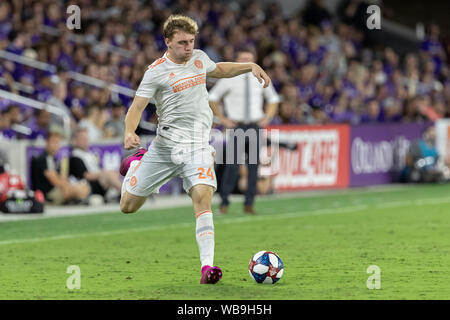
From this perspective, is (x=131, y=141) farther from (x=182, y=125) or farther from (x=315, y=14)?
(x=315, y=14)

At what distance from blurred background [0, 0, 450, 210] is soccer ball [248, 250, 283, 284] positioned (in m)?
7.50

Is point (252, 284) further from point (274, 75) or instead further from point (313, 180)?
point (274, 75)

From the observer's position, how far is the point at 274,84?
22.0 meters

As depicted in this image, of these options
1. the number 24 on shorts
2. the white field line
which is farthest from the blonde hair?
the white field line

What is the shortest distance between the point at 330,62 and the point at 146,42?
6175 millimetres

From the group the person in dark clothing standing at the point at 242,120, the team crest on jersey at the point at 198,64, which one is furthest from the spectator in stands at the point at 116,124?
the team crest on jersey at the point at 198,64

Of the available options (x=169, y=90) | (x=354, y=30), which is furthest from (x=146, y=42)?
(x=169, y=90)

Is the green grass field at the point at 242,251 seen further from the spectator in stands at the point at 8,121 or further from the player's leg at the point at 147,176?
the spectator in stands at the point at 8,121

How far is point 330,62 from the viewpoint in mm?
25297

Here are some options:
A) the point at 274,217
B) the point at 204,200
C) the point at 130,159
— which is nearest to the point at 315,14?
the point at 274,217

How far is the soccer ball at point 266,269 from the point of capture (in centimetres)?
791

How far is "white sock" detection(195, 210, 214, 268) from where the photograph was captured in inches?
309

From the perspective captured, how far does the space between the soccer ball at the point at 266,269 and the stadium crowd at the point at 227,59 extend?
29.2 ft

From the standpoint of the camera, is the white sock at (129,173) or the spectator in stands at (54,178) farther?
the spectator in stands at (54,178)
